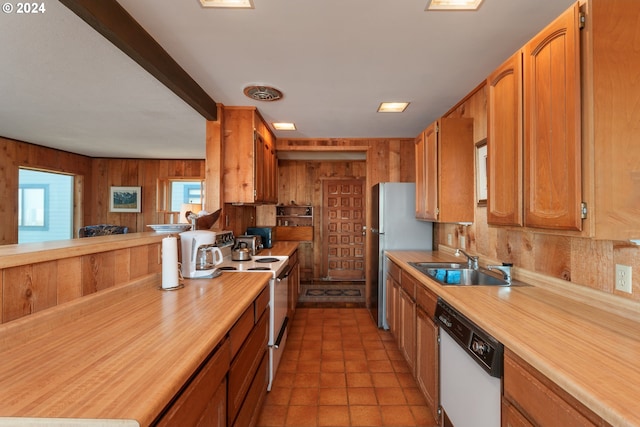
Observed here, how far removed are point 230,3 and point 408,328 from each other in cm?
250

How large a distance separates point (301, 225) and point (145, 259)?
14.2 feet

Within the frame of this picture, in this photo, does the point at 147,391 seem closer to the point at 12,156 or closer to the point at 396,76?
the point at 396,76

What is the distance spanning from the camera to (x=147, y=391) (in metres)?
0.71

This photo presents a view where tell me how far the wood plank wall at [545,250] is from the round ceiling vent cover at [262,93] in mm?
1718

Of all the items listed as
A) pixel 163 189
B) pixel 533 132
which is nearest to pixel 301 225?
pixel 163 189

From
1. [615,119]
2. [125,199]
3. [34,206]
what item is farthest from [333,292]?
[34,206]

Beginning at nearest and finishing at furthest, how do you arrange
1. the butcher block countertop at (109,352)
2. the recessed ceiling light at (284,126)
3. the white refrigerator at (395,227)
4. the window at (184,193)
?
the butcher block countertop at (109,352)
the white refrigerator at (395,227)
the recessed ceiling light at (284,126)
the window at (184,193)

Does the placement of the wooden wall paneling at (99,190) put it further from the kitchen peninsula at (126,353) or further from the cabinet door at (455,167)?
the cabinet door at (455,167)

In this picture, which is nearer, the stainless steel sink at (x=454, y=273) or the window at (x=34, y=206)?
the stainless steel sink at (x=454, y=273)

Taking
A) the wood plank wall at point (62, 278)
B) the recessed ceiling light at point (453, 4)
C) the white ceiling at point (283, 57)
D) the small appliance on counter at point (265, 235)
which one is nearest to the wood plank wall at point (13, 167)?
the white ceiling at point (283, 57)

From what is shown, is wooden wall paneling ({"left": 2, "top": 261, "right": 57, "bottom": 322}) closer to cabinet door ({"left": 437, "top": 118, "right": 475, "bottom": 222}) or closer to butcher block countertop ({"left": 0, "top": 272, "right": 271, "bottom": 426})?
butcher block countertop ({"left": 0, "top": 272, "right": 271, "bottom": 426})

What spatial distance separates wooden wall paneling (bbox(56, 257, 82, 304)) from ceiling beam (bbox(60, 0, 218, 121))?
1147mm

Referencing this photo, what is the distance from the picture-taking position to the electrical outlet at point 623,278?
124cm

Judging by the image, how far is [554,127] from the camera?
4.01ft
